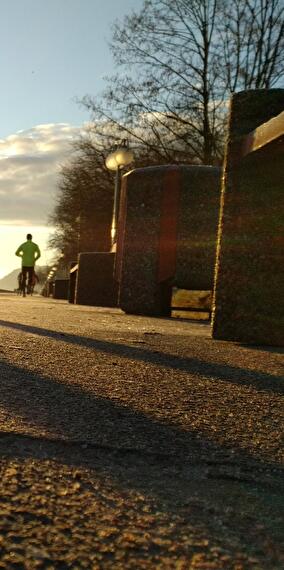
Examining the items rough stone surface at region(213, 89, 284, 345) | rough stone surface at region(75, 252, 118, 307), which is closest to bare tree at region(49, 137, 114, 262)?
rough stone surface at region(75, 252, 118, 307)

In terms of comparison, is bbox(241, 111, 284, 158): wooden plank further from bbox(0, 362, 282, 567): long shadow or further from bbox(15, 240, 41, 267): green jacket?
bbox(15, 240, 41, 267): green jacket

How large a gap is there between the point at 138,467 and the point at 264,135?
7.11 feet

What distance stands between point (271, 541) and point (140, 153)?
17.0m

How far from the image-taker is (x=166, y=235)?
6.54m

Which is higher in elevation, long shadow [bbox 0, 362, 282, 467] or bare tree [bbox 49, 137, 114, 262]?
bare tree [bbox 49, 137, 114, 262]

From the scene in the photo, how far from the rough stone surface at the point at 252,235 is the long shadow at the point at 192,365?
69cm

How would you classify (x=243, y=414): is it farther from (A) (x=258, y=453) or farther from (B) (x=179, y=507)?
(B) (x=179, y=507)

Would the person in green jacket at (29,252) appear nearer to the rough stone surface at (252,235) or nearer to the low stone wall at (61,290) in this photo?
the low stone wall at (61,290)

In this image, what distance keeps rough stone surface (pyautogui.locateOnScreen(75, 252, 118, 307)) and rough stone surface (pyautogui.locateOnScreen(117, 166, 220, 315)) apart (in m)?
2.26

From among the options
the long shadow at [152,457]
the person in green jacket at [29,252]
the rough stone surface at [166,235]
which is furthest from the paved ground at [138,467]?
the person in green jacket at [29,252]

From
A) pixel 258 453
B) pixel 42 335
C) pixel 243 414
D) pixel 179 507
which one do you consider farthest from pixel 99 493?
pixel 42 335

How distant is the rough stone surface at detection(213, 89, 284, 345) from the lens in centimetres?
340

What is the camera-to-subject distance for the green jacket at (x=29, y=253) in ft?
63.2

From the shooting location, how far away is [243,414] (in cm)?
164
